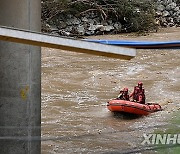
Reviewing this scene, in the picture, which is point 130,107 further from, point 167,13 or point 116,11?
point 167,13

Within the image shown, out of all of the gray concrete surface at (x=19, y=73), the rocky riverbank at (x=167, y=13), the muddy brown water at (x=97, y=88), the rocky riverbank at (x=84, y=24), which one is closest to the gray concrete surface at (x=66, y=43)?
the gray concrete surface at (x=19, y=73)

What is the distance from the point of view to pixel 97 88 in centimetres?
808

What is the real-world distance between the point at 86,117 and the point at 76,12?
28.1 ft

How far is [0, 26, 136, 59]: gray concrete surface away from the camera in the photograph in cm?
160

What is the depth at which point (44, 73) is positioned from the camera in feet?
30.1

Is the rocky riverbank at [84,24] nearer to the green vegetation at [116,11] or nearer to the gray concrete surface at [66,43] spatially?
the green vegetation at [116,11]

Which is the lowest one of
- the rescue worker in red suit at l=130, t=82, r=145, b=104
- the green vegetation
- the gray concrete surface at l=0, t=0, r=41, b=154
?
the rescue worker in red suit at l=130, t=82, r=145, b=104

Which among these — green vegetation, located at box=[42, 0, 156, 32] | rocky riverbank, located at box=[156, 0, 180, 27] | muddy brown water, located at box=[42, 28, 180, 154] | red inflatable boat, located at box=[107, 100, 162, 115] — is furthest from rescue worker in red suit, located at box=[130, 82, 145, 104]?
rocky riverbank, located at box=[156, 0, 180, 27]

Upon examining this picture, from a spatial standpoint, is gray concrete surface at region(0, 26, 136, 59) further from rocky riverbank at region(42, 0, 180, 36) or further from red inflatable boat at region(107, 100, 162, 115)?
rocky riverbank at region(42, 0, 180, 36)

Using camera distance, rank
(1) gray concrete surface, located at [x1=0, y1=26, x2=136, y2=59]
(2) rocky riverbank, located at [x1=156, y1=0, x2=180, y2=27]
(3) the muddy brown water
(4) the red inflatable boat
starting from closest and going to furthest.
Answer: (1) gray concrete surface, located at [x1=0, y1=26, x2=136, y2=59] < (3) the muddy brown water < (4) the red inflatable boat < (2) rocky riverbank, located at [x1=156, y1=0, x2=180, y2=27]

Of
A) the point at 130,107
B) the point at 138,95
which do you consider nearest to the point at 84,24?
the point at 138,95

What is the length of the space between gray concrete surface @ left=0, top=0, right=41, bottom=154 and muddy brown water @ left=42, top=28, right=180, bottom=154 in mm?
312

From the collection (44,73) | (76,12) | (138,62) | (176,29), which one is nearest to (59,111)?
(44,73)

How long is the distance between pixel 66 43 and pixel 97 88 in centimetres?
647
